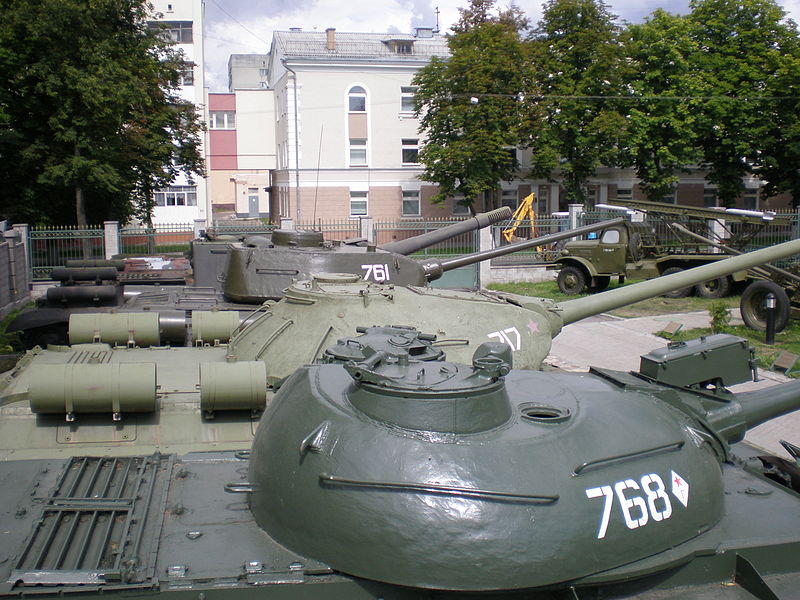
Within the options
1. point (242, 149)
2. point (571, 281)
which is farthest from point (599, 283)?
point (242, 149)

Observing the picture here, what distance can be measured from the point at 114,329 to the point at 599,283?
15.6m

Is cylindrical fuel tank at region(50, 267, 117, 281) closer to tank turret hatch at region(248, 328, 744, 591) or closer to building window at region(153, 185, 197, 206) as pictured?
tank turret hatch at region(248, 328, 744, 591)

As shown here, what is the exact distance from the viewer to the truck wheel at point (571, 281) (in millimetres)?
21125

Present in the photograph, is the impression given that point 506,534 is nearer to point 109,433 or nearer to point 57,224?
point 109,433

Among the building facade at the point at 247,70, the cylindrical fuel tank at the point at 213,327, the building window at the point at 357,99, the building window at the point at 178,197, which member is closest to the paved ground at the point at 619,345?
the cylindrical fuel tank at the point at 213,327

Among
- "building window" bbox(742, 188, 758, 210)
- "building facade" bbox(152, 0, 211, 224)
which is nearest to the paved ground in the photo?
"building window" bbox(742, 188, 758, 210)

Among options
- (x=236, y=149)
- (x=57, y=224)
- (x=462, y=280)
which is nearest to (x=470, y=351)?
(x=462, y=280)

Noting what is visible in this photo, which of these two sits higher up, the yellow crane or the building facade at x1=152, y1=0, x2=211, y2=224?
the building facade at x1=152, y1=0, x2=211, y2=224

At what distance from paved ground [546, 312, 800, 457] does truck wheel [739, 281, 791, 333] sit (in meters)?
0.93

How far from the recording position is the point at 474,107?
30.9 meters

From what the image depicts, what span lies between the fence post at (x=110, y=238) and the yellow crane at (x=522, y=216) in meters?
11.2

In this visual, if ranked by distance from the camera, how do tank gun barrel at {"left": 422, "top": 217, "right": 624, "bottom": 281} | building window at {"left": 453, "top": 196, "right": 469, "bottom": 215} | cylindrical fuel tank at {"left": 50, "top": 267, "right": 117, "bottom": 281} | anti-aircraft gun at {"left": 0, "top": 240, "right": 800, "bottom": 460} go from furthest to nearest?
building window at {"left": 453, "top": 196, "right": 469, "bottom": 215} < cylindrical fuel tank at {"left": 50, "top": 267, "right": 117, "bottom": 281} < tank gun barrel at {"left": 422, "top": 217, "right": 624, "bottom": 281} < anti-aircraft gun at {"left": 0, "top": 240, "right": 800, "bottom": 460}

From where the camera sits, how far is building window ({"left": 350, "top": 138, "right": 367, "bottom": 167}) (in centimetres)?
3612

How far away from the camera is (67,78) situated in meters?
23.7
